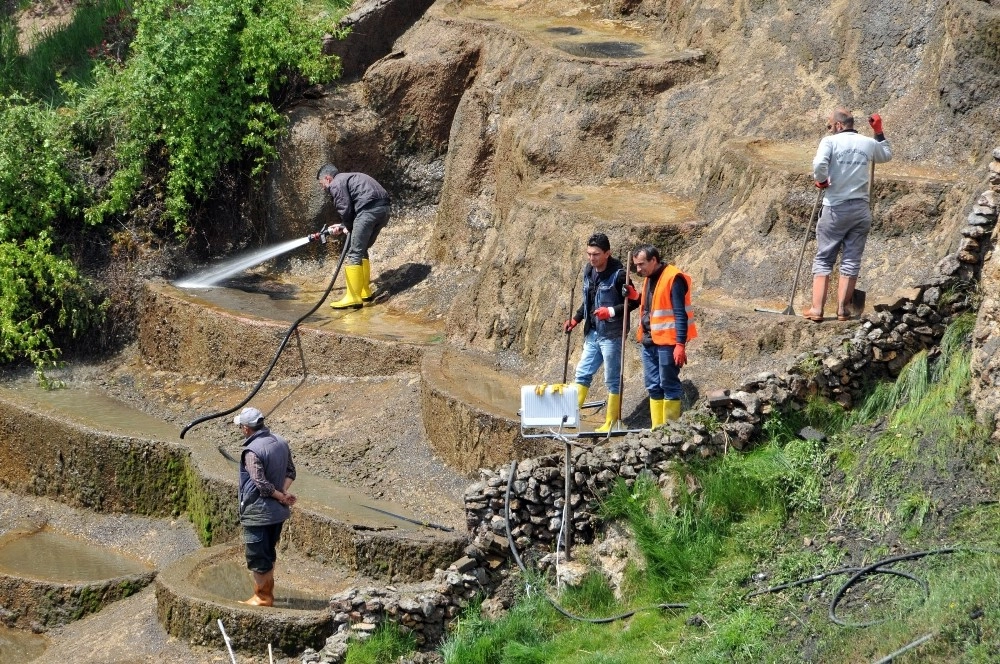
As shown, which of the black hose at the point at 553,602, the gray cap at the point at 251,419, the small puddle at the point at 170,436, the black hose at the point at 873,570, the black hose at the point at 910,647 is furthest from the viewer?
the small puddle at the point at 170,436

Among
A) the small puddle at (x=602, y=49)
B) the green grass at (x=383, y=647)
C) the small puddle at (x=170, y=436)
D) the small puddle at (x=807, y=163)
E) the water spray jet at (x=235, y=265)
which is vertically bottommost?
the green grass at (x=383, y=647)

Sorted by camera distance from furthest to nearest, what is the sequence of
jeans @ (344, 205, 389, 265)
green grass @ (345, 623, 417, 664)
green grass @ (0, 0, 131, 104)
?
green grass @ (0, 0, 131, 104) → jeans @ (344, 205, 389, 265) → green grass @ (345, 623, 417, 664)

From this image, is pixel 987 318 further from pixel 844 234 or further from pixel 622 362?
pixel 622 362

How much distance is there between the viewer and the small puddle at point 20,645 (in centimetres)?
1229

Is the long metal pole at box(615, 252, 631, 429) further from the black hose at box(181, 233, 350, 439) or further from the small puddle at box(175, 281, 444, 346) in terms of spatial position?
the black hose at box(181, 233, 350, 439)

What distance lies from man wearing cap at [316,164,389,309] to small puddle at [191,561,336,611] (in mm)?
5208

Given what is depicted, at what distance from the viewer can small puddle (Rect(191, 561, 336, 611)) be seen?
11430 millimetres

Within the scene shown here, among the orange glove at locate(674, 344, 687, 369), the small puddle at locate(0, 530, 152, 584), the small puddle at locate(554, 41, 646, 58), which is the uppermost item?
the small puddle at locate(554, 41, 646, 58)

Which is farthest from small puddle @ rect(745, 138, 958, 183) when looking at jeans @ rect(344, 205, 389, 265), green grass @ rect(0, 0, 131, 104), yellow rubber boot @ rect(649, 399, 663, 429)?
green grass @ rect(0, 0, 131, 104)

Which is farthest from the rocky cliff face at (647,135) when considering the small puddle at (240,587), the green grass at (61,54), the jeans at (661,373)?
the green grass at (61,54)

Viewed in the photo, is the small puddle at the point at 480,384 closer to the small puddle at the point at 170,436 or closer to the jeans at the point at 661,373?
the small puddle at the point at 170,436

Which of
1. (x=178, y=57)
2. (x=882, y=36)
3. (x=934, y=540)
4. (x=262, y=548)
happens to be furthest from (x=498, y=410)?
(x=178, y=57)

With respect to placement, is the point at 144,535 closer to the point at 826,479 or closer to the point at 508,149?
the point at 508,149

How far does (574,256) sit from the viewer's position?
14.0 metres
